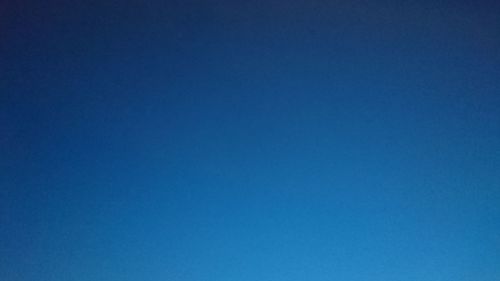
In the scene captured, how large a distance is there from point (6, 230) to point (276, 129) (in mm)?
408

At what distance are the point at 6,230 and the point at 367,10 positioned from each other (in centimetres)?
60

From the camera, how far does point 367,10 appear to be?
0.91 m

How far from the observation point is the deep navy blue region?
89cm

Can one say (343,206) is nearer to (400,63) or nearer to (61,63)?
(400,63)

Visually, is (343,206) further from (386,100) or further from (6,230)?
(6,230)

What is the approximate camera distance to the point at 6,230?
35.9 inches

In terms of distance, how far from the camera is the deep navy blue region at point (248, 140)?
2.92 ft

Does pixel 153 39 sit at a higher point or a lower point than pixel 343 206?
higher

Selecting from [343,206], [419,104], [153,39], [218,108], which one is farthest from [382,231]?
[153,39]

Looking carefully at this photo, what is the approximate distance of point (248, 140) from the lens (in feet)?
3.05

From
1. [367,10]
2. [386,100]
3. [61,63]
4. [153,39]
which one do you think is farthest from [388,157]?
[61,63]

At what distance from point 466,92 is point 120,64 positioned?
0.50m

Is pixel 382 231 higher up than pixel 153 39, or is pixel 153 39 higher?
pixel 153 39

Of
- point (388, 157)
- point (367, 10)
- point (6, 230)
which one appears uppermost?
point (367, 10)
